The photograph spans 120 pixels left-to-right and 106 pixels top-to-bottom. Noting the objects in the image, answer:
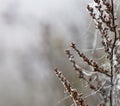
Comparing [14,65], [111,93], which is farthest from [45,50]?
[111,93]

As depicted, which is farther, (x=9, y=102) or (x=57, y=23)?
(x=57, y=23)

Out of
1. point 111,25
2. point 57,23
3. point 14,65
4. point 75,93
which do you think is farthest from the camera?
point 14,65

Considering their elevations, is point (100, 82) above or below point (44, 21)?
below

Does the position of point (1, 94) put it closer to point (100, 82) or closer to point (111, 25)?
point (100, 82)

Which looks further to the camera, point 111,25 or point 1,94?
point 1,94

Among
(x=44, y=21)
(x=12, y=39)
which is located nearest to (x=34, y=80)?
(x=44, y=21)

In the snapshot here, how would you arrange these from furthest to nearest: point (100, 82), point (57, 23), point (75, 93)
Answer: point (57, 23), point (100, 82), point (75, 93)

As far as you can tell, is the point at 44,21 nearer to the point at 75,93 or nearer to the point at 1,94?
the point at 1,94

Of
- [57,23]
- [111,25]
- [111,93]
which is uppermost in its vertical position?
[57,23]

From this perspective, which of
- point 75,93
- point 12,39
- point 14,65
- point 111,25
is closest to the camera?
point 75,93
